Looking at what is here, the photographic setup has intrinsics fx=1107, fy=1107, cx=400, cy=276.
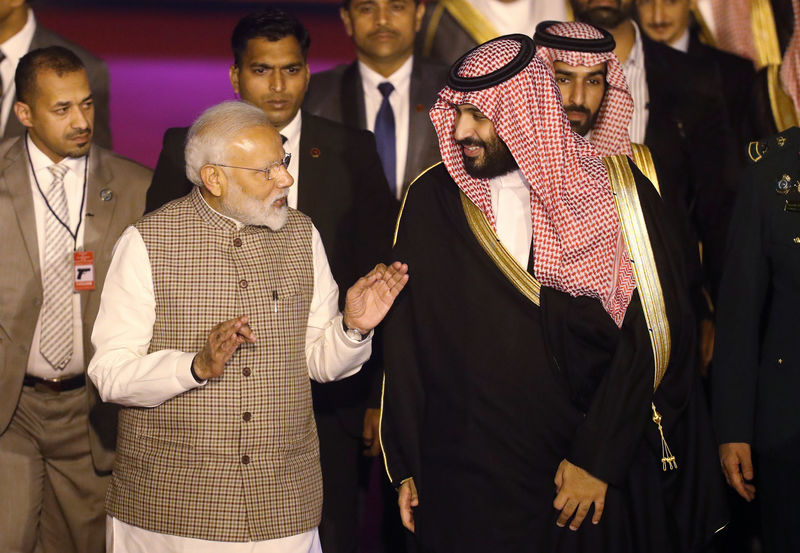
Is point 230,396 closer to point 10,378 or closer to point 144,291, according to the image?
point 144,291

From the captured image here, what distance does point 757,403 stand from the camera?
11.9 ft

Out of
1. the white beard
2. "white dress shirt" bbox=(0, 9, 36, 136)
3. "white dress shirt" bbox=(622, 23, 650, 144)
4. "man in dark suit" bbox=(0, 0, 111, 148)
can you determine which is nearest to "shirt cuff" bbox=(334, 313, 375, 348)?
the white beard

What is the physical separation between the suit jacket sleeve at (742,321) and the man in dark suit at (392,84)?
61.3 inches

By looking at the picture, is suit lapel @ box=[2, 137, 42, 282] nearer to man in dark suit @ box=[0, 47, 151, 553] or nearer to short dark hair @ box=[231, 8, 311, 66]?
man in dark suit @ box=[0, 47, 151, 553]

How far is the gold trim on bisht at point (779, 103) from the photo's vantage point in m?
4.80

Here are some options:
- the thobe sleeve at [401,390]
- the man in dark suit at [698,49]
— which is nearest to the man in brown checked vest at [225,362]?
the thobe sleeve at [401,390]

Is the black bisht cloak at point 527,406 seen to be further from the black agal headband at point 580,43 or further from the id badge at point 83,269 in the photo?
the id badge at point 83,269

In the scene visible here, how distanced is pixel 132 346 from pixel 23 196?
1305 mm

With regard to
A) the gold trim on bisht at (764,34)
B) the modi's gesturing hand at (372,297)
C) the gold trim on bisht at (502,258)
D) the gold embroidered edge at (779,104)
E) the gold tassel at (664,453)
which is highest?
the gold trim on bisht at (764,34)

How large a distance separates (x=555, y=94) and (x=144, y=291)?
54.1 inches

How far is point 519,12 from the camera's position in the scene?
211 inches

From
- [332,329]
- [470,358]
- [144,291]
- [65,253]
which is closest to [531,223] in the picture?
[470,358]

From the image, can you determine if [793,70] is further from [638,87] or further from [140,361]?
[140,361]

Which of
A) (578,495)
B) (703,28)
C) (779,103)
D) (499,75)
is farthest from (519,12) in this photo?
(578,495)
